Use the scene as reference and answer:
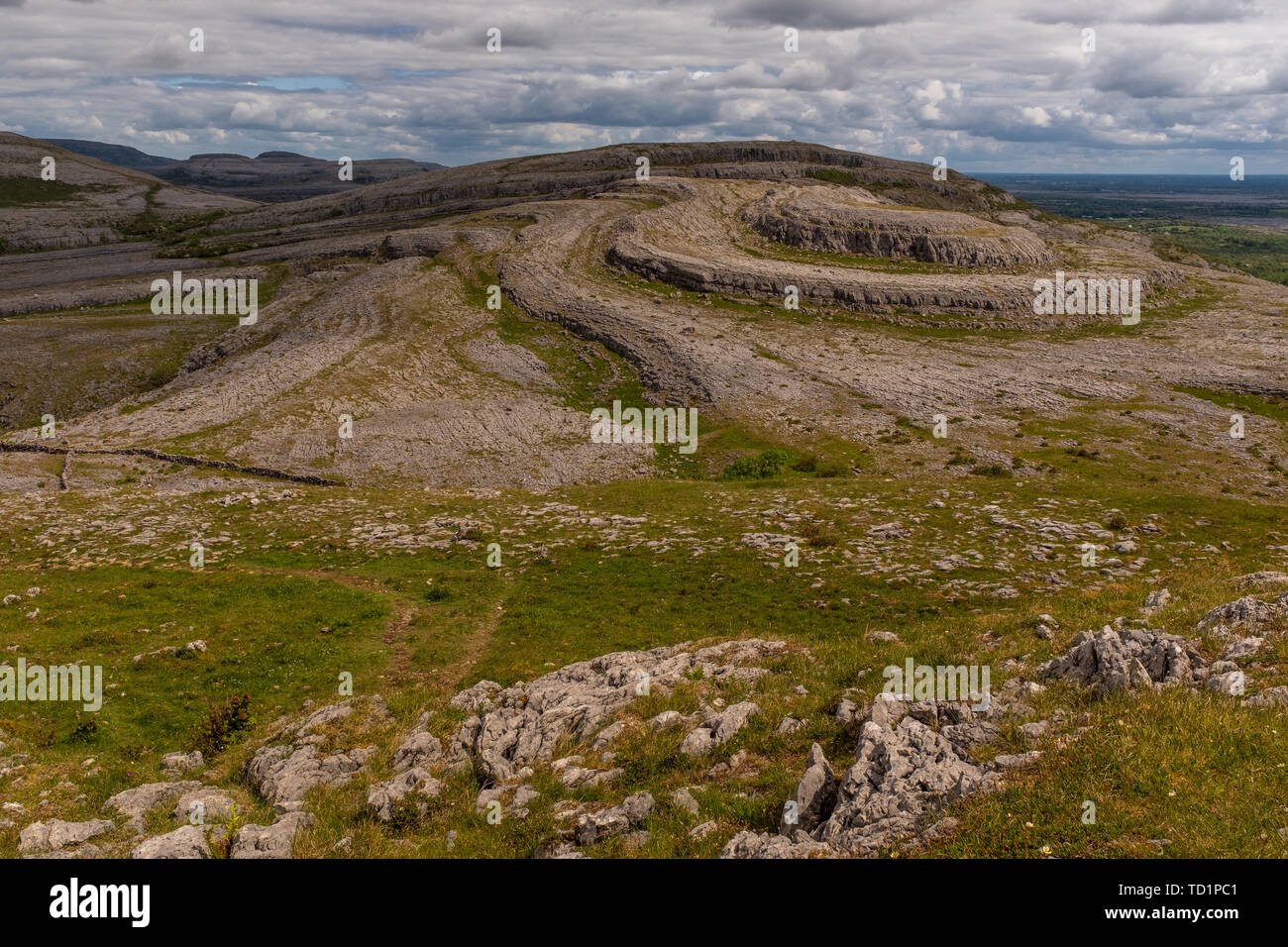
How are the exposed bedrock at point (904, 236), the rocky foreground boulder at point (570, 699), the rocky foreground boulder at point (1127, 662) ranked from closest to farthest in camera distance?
the rocky foreground boulder at point (1127, 662) < the rocky foreground boulder at point (570, 699) < the exposed bedrock at point (904, 236)

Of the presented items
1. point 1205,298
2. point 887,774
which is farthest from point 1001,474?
point 1205,298

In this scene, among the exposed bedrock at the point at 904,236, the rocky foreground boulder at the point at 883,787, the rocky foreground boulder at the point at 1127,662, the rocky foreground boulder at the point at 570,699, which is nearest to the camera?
the rocky foreground boulder at the point at 883,787

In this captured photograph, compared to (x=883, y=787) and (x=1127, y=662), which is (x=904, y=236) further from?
(x=883, y=787)

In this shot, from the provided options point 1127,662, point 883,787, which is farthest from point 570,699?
point 1127,662

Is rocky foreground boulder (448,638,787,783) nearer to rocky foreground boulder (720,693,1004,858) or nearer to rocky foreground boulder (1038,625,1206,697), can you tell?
rocky foreground boulder (720,693,1004,858)

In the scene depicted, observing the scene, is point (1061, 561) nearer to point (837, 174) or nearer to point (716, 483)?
point (716, 483)

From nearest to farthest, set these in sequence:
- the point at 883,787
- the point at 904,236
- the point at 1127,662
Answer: the point at 883,787
the point at 1127,662
the point at 904,236

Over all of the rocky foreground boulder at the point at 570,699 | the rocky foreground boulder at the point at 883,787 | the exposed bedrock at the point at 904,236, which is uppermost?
the exposed bedrock at the point at 904,236

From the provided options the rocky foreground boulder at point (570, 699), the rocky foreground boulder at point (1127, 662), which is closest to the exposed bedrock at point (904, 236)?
the rocky foreground boulder at point (570, 699)

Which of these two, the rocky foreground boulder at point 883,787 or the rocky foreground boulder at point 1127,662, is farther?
the rocky foreground boulder at point 1127,662

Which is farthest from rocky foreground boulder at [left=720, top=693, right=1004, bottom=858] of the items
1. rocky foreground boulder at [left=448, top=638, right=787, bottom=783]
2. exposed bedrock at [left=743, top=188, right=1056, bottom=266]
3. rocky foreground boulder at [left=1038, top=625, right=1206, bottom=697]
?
exposed bedrock at [left=743, top=188, right=1056, bottom=266]

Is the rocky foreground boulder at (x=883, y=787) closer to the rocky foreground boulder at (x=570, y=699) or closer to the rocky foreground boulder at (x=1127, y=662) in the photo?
the rocky foreground boulder at (x=1127, y=662)

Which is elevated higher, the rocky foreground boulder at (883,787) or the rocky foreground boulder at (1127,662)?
the rocky foreground boulder at (1127,662)
